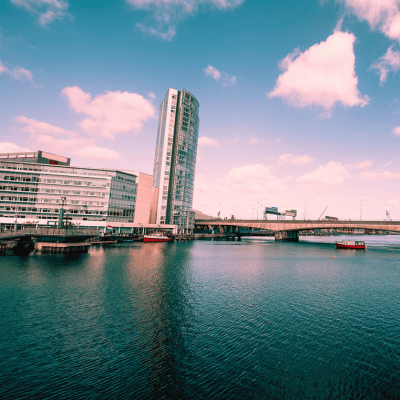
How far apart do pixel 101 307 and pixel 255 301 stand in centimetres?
2235

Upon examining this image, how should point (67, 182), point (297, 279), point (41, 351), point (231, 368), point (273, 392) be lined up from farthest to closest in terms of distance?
point (67, 182) < point (297, 279) < point (41, 351) < point (231, 368) < point (273, 392)

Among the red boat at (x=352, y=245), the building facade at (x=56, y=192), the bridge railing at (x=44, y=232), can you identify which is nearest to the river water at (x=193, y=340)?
the bridge railing at (x=44, y=232)

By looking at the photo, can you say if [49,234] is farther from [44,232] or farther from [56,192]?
[56,192]

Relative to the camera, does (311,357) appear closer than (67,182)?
Yes

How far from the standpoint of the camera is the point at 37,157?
156625mm

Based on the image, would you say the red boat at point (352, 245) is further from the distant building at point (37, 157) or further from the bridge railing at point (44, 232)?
the distant building at point (37, 157)

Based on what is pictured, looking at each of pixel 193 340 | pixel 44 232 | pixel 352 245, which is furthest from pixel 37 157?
pixel 352 245

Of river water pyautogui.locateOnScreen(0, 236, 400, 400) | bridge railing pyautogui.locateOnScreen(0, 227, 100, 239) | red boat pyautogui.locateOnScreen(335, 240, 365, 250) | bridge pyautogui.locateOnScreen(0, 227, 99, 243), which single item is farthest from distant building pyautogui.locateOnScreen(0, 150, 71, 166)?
red boat pyautogui.locateOnScreen(335, 240, 365, 250)

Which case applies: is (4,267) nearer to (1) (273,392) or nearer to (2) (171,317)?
(2) (171,317)

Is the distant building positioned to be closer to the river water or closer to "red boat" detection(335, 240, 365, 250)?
the river water

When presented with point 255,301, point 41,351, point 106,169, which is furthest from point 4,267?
point 106,169

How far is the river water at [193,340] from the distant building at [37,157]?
129668 millimetres

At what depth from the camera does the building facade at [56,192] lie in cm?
13062

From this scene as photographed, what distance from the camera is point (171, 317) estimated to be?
31359 millimetres
